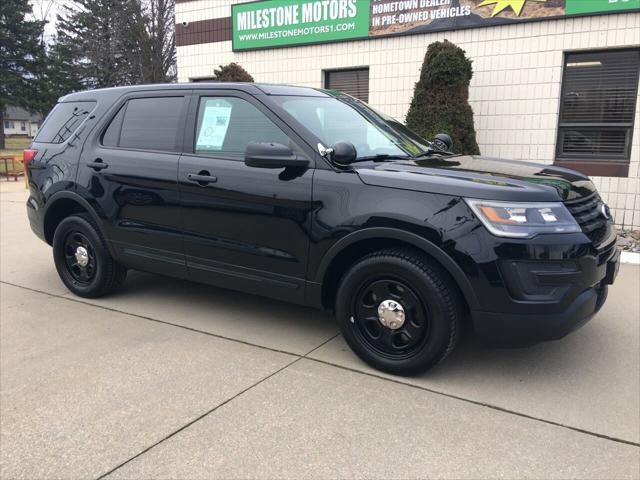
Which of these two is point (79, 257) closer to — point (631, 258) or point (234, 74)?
point (631, 258)

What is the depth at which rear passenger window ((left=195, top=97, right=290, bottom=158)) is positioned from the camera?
3.89 m

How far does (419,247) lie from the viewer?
3260 millimetres

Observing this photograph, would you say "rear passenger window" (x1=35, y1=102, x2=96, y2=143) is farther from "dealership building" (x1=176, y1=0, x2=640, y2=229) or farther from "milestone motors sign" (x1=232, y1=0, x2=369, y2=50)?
"milestone motors sign" (x1=232, y1=0, x2=369, y2=50)

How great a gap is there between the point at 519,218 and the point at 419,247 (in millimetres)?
579

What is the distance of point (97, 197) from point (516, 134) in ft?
21.8

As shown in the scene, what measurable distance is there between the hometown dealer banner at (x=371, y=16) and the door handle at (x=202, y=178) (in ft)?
21.4

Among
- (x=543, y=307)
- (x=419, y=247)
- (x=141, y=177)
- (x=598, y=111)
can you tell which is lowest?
(x=543, y=307)

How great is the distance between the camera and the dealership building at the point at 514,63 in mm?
8039

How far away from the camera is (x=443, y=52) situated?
8.27 meters

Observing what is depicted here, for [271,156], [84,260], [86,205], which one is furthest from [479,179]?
[84,260]

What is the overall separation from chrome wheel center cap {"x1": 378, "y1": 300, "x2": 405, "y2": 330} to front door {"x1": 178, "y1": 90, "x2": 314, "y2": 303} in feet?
2.01

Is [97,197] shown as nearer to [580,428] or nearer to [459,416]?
[459,416]

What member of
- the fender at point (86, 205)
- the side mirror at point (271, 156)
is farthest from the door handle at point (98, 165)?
the side mirror at point (271, 156)

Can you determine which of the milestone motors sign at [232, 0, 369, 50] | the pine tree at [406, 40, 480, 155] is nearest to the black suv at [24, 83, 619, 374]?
the pine tree at [406, 40, 480, 155]
